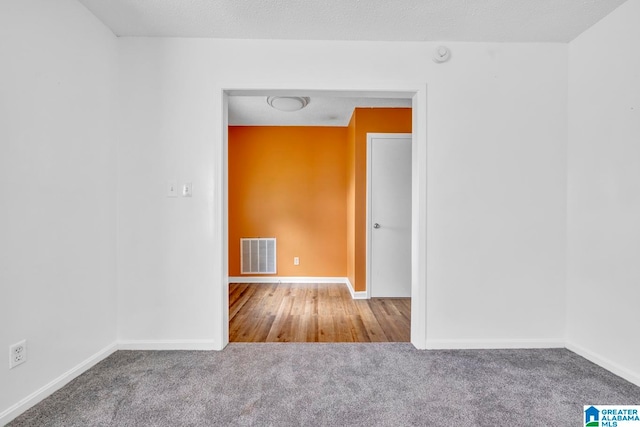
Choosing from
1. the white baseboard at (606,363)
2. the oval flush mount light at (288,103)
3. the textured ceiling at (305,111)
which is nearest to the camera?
the white baseboard at (606,363)

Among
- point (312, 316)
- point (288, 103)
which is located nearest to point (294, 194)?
point (288, 103)

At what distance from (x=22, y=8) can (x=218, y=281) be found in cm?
189

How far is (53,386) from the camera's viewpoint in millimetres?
1736

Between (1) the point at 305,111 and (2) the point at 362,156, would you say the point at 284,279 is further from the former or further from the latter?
(1) the point at 305,111

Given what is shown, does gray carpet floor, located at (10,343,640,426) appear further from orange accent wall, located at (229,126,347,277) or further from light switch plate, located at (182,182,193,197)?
orange accent wall, located at (229,126,347,277)

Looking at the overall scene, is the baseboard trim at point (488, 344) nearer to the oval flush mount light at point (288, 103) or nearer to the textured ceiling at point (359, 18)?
the textured ceiling at point (359, 18)

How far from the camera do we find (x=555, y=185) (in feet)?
7.72

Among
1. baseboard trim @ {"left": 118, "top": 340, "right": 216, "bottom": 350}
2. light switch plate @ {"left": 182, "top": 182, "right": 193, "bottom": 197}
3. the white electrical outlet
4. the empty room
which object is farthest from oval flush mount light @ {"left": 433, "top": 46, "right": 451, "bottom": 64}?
the white electrical outlet

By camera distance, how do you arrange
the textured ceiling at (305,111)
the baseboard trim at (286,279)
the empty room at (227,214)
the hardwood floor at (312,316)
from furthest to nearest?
the baseboard trim at (286,279) < the textured ceiling at (305,111) < the hardwood floor at (312,316) < the empty room at (227,214)

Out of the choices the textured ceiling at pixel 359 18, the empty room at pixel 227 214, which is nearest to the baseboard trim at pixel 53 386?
the empty room at pixel 227 214

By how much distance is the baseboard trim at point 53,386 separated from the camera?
1.50 meters

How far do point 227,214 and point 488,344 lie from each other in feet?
7.40

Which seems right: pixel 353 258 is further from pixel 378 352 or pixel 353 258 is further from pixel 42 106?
pixel 42 106

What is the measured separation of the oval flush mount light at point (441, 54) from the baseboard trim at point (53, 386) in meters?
3.22
